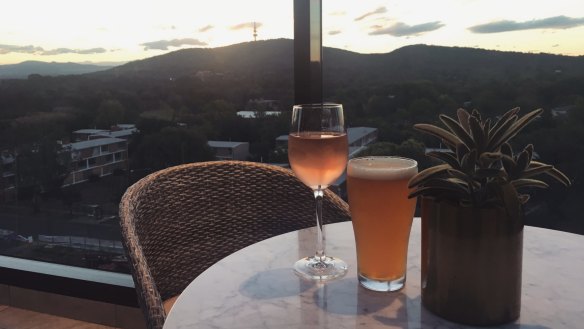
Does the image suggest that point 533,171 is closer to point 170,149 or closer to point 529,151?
point 529,151

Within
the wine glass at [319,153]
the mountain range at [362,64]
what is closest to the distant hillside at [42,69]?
the mountain range at [362,64]

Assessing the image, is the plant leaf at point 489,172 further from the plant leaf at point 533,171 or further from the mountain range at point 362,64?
the mountain range at point 362,64

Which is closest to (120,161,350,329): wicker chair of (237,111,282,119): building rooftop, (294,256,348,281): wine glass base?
(294,256,348,281): wine glass base

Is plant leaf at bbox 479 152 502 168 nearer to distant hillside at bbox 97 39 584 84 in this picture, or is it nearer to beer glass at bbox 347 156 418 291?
beer glass at bbox 347 156 418 291

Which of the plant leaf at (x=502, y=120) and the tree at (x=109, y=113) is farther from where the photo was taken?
the tree at (x=109, y=113)

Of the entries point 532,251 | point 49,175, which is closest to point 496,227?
point 532,251

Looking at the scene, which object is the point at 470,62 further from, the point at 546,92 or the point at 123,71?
the point at 123,71
